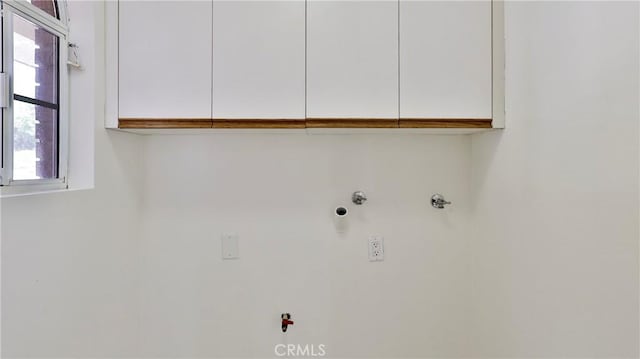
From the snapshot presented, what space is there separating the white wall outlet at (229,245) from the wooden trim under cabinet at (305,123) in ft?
1.97

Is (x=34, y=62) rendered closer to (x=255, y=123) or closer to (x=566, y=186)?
(x=255, y=123)

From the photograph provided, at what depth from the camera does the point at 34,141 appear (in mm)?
1037

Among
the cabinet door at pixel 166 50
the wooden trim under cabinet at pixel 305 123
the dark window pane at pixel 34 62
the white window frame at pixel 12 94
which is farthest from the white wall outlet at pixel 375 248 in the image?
the dark window pane at pixel 34 62

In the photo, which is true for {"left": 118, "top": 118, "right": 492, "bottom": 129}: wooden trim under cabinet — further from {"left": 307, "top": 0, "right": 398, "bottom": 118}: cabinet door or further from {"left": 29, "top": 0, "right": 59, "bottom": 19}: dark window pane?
{"left": 29, "top": 0, "right": 59, "bottom": 19}: dark window pane

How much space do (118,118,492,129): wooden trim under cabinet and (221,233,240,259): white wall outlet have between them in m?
0.60

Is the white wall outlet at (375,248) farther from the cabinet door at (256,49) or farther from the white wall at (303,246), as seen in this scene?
the cabinet door at (256,49)

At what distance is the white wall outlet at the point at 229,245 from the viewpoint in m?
1.55

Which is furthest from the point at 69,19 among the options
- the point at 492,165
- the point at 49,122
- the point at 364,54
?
the point at 492,165

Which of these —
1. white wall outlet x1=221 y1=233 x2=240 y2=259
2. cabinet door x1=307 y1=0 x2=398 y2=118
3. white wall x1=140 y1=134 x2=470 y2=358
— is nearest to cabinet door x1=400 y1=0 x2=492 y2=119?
cabinet door x1=307 y1=0 x2=398 y2=118

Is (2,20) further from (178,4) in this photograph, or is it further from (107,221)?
(107,221)

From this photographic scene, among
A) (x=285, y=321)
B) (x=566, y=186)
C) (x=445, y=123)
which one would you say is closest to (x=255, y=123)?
(x=445, y=123)

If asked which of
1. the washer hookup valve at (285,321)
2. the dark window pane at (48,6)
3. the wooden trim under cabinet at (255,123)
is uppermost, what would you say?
the dark window pane at (48,6)

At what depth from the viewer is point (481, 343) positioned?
4.86 feet

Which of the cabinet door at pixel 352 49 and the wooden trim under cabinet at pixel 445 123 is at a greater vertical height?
the cabinet door at pixel 352 49
